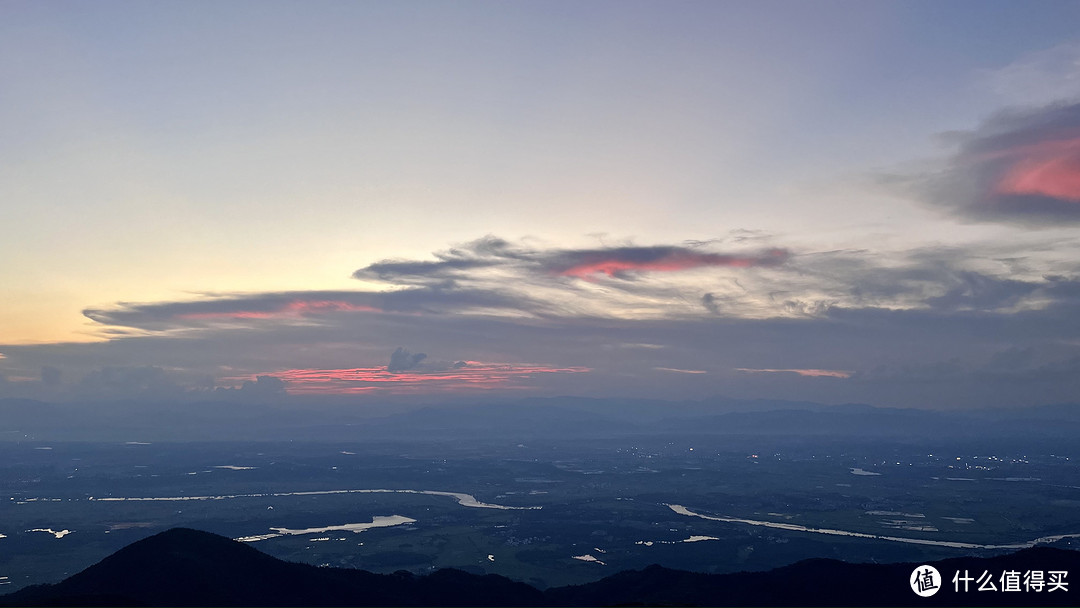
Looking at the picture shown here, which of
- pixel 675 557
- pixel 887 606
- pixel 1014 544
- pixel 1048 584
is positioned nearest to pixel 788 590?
pixel 887 606

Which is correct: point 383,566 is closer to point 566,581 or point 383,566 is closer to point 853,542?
point 566,581

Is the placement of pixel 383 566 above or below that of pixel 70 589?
below

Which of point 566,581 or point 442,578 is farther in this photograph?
point 566,581

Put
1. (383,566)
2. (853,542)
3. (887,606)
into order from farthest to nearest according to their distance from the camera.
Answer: (853,542), (383,566), (887,606)

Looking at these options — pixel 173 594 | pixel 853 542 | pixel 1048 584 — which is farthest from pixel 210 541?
pixel 853 542

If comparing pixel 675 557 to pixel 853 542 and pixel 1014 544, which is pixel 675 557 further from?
pixel 1014 544

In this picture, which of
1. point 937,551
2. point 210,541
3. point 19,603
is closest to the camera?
point 19,603
